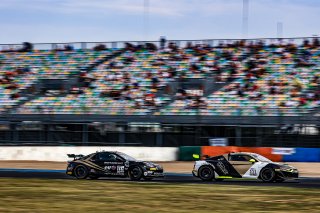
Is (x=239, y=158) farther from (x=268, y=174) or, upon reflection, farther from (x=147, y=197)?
(x=147, y=197)

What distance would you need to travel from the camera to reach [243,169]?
73.5 feet

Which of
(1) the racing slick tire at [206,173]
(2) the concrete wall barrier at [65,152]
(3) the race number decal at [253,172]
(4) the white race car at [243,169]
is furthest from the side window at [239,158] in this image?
(2) the concrete wall barrier at [65,152]

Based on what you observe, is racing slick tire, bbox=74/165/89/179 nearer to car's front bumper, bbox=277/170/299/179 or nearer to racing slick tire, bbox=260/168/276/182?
racing slick tire, bbox=260/168/276/182

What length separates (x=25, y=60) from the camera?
44.3 meters

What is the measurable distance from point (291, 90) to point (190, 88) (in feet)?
19.1

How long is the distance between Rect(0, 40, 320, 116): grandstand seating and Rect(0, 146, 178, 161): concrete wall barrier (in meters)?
3.13

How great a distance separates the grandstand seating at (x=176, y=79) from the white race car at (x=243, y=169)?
1204 cm

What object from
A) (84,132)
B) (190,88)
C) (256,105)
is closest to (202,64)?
(190,88)

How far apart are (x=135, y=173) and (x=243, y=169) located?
146 inches

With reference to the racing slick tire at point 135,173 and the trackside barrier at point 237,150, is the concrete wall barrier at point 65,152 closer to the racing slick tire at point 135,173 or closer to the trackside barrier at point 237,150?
the trackside barrier at point 237,150

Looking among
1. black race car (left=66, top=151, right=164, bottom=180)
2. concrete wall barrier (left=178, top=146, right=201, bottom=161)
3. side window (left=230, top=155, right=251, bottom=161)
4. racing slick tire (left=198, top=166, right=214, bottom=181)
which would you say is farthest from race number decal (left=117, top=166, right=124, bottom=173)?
concrete wall barrier (left=178, top=146, right=201, bottom=161)

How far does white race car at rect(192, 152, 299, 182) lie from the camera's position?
22078 mm

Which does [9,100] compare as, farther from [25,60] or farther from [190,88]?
[190,88]

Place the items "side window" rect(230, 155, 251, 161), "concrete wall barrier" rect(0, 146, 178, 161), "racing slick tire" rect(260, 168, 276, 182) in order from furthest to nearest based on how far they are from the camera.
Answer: "concrete wall barrier" rect(0, 146, 178, 161) → "side window" rect(230, 155, 251, 161) → "racing slick tire" rect(260, 168, 276, 182)
